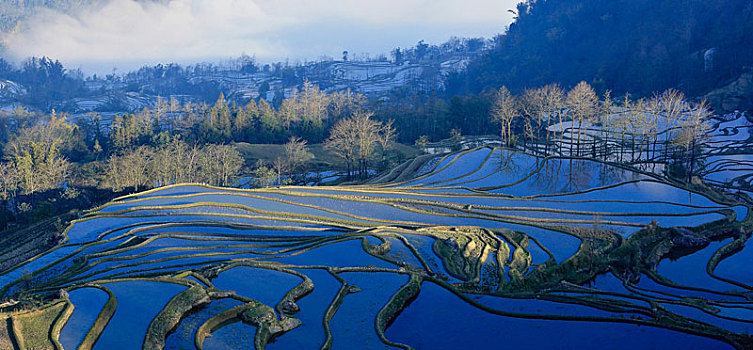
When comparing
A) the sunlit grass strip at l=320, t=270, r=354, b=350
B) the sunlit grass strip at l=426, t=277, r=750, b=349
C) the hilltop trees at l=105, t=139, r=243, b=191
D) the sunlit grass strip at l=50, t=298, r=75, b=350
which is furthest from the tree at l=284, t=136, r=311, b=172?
the sunlit grass strip at l=426, t=277, r=750, b=349

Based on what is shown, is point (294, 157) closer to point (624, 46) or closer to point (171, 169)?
point (171, 169)

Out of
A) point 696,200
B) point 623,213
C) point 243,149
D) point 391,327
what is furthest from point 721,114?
point 391,327

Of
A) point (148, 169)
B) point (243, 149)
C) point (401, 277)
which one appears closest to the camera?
point (401, 277)

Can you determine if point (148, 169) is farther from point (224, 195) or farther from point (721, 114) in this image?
point (721, 114)

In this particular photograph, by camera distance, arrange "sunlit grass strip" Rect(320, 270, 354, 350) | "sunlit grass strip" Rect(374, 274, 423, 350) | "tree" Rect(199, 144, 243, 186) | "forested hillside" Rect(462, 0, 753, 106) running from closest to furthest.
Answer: "sunlit grass strip" Rect(320, 270, 354, 350), "sunlit grass strip" Rect(374, 274, 423, 350), "tree" Rect(199, 144, 243, 186), "forested hillside" Rect(462, 0, 753, 106)

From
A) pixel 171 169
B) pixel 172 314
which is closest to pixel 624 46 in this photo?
pixel 171 169

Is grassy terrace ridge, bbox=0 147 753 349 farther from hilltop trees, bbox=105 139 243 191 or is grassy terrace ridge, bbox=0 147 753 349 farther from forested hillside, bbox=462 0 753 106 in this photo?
forested hillside, bbox=462 0 753 106

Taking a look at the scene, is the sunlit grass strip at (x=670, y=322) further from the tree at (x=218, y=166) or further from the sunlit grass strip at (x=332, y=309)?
the tree at (x=218, y=166)
